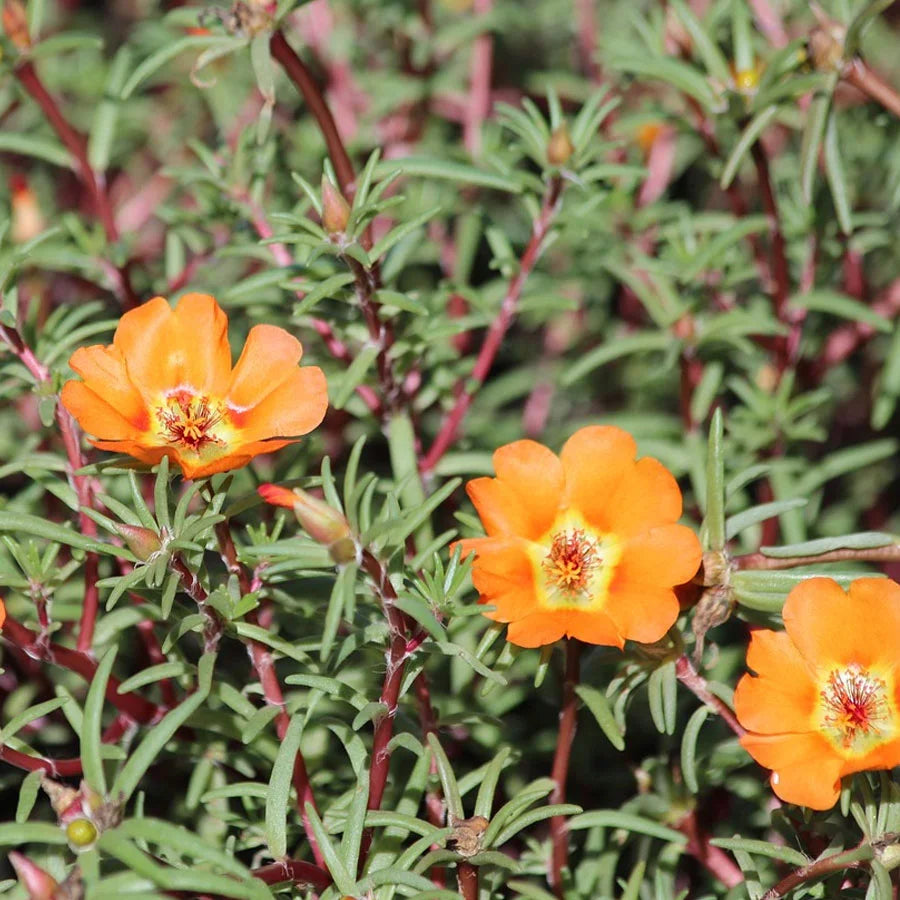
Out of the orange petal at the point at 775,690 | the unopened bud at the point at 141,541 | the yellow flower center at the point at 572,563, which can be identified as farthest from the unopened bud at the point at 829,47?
the unopened bud at the point at 141,541

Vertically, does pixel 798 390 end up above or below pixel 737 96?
below

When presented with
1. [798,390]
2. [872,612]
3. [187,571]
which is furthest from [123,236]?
[872,612]

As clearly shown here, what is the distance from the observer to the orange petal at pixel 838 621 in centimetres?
164

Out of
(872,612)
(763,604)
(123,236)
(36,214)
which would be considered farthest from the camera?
(36,214)

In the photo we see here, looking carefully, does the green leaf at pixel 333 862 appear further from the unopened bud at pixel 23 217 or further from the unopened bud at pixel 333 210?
the unopened bud at pixel 23 217

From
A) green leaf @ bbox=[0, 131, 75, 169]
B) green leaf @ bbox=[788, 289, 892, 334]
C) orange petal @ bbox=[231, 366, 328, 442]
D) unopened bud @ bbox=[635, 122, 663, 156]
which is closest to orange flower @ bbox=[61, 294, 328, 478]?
orange petal @ bbox=[231, 366, 328, 442]

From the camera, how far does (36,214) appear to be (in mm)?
2973

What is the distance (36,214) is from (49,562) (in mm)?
1452

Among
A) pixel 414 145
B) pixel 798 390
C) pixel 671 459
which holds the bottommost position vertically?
pixel 671 459

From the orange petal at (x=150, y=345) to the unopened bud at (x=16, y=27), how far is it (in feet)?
3.06

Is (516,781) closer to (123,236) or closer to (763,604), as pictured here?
(763,604)

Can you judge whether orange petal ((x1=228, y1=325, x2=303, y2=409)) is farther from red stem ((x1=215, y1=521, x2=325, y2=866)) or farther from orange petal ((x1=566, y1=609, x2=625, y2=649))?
orange petal ((x1=566, y1=609, x2=625, y2=649))

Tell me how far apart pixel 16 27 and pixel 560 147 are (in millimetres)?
1206

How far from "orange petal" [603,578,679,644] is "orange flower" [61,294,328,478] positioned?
0.56 meters
